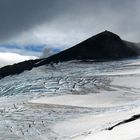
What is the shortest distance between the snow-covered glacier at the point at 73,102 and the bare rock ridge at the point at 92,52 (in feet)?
7.21

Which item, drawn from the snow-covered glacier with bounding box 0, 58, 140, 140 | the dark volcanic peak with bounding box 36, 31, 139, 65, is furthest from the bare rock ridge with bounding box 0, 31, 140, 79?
the snow-covered glacier with bounding box 0, 58, 140, 140

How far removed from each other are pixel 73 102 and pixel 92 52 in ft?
68.7

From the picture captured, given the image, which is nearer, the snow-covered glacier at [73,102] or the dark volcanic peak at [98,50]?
the snow-covered glacier at [73,102]

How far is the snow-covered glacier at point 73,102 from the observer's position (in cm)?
2536

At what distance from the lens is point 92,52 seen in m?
57.1

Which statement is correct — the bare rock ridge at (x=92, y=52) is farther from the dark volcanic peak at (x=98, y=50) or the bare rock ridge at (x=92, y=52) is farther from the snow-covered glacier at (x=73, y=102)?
the snow-covered glacier at (x=73, y=102)

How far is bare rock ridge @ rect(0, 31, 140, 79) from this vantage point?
183 ft

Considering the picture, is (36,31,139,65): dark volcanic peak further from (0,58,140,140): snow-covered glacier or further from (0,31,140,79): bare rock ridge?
(0,58,140,140): snow-covered glacier

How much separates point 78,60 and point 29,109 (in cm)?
2106

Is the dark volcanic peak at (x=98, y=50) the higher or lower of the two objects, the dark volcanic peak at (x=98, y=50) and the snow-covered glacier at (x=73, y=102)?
the higher

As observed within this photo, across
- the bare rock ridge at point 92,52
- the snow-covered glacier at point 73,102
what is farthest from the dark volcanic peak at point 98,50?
the snow-covered glacier at point 73,102

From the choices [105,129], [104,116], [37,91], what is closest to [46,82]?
[37,91]

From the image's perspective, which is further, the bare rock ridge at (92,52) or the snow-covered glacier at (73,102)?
the bare rock ridge at (92,52)

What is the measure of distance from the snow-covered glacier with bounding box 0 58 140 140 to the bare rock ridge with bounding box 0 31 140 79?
2197 mm
